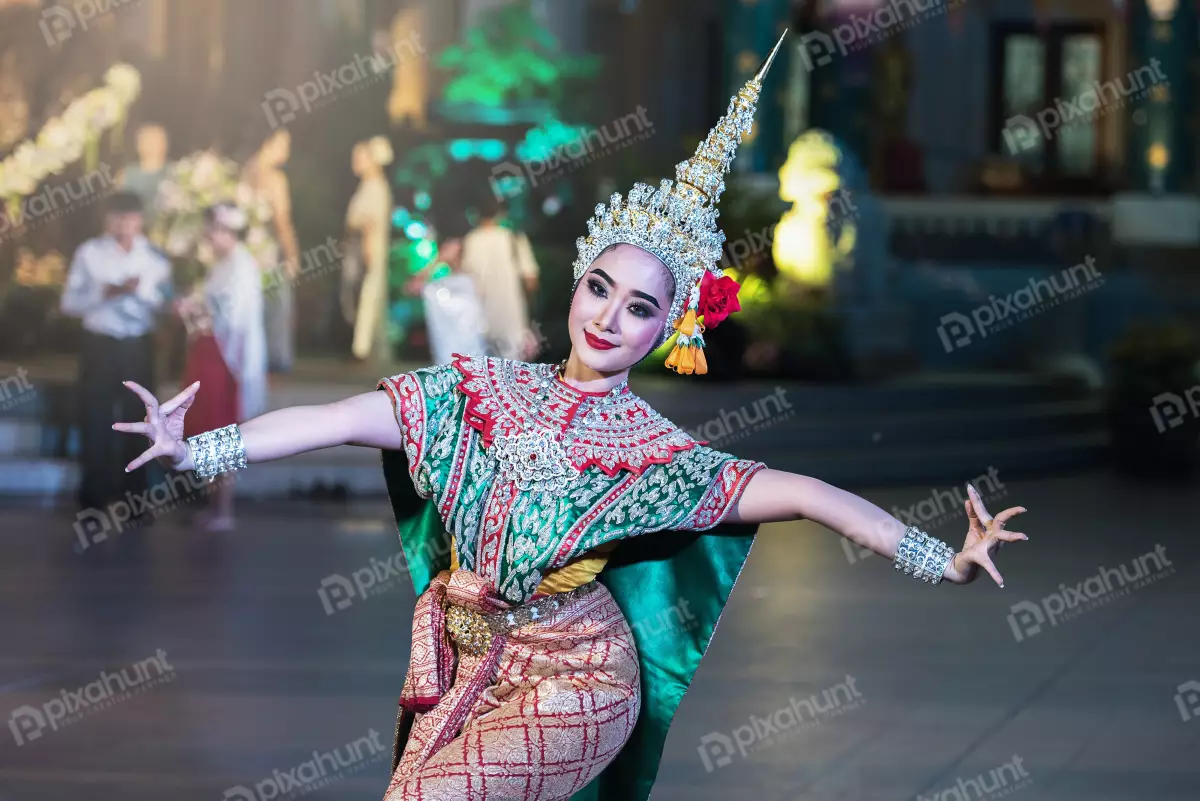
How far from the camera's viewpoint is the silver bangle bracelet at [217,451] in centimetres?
382

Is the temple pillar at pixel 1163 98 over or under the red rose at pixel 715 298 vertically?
over

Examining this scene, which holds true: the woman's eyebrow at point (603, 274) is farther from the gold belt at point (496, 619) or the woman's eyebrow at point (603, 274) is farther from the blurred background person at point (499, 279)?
the blurred background person at point (499, 279)

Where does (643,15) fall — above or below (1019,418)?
above

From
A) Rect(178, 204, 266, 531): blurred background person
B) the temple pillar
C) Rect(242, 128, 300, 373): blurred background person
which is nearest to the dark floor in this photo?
Rect(178, 204, 266, 531): blurred background person

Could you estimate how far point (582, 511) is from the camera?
13.0 feet

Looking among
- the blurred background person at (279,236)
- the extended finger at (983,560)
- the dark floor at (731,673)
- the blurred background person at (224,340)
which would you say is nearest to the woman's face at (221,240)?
the blurred background person at (224,340)

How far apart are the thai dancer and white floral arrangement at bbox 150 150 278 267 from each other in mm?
12028

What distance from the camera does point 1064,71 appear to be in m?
28.1

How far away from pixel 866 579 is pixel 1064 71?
1960cm

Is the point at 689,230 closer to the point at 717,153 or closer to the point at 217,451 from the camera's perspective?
the point at 717,153

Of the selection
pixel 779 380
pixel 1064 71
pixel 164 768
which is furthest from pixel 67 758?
pixel 1064 71

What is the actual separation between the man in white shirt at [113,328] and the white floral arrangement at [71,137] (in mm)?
7122

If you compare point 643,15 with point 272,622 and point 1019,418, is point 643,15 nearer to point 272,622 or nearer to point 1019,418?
point 1019,418

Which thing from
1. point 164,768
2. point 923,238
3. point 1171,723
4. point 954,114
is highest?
point 954,114
